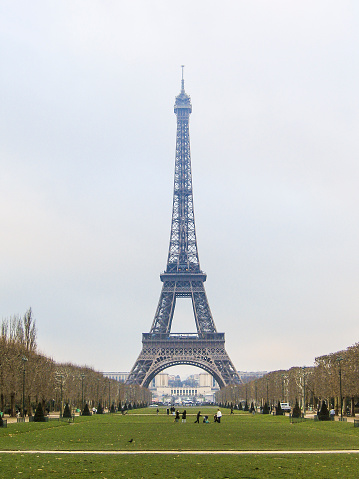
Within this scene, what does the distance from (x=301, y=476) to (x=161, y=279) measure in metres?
130

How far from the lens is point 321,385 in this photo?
96000 mm

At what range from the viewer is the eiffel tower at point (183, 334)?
147625 mm

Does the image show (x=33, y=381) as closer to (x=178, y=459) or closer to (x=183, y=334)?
(x=178, y=459)

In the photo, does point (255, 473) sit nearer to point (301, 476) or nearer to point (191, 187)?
point (301, 476)

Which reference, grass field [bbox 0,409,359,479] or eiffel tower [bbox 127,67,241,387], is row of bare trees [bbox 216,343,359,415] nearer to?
eiffel tower [bbox 127,67,241,387]

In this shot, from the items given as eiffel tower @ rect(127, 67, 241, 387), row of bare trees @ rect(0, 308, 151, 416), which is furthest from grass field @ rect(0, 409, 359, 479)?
eiffel tower @ rect(127, 67, 241, 387)

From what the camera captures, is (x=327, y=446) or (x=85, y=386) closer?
(x=327, y=446)

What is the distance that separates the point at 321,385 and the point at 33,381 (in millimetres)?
40536

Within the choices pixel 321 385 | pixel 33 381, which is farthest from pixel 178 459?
pixel 321 385

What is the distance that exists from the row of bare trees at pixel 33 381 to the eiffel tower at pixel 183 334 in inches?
384

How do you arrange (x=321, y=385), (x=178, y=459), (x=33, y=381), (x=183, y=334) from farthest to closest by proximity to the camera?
(x=183, y=334) < (x=321, y=385) < (x=33, y=381) < (x=178, y=459)

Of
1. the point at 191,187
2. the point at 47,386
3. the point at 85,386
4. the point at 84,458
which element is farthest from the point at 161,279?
the point at 84,458

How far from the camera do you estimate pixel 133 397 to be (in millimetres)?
145625

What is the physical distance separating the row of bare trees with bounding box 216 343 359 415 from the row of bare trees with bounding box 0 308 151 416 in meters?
26.9
